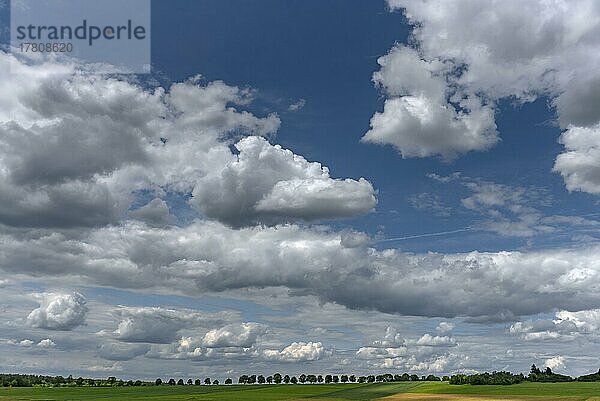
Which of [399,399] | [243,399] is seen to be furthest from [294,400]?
[399,399]

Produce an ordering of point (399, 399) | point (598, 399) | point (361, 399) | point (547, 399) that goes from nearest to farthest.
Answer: point (598, 399)
point (547, 399)
point (399, 399)
point (361, 399)

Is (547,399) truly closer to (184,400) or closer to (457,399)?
(457,399)

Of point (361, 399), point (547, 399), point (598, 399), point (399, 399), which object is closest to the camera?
point (598, 399)

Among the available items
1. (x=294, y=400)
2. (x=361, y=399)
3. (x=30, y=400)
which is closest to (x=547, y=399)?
(x=361, y=399)

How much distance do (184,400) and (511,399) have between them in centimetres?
8742

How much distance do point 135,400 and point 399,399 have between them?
73422 mm

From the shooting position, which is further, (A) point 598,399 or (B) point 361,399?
(B) point 361,399

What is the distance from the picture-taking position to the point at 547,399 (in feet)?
513

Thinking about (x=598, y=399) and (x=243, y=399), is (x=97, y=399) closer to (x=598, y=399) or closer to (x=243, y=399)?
(x=243, y=399)

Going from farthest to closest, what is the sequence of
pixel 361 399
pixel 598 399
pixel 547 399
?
pixel 361 399 < pixel 547 399 < pixel 598 399

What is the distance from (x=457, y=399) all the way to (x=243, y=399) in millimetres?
60143

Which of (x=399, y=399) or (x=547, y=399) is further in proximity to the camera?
(x=399, y=399)

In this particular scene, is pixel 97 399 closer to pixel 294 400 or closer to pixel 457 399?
pixel 294 400

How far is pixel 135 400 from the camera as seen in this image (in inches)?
6772
